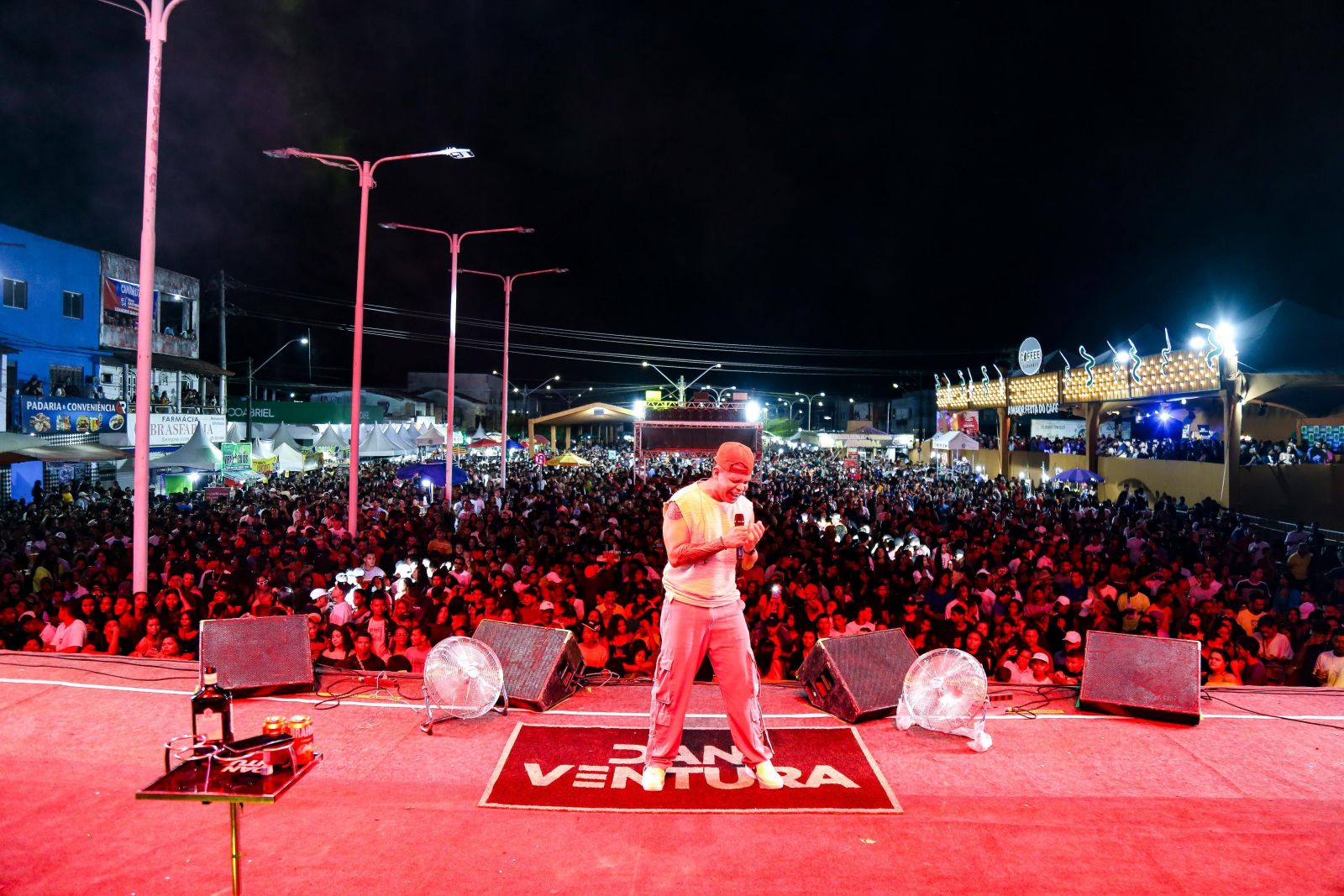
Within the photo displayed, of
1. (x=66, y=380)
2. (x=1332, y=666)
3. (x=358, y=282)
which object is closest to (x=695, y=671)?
(x=1332, y=666)

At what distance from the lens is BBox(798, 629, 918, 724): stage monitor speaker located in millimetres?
5184

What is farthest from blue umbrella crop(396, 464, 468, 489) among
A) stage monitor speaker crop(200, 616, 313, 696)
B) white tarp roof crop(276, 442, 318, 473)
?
stage monitor speaker crop(200, 616, 313, 696)

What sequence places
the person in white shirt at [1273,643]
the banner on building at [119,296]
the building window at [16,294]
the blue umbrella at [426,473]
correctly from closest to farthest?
the person in white shirt at [1273,643] < the building window at [16,294] < the blue umbrella at [426,473] < the banner on building at [119,296]

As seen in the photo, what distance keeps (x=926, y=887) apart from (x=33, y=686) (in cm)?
585

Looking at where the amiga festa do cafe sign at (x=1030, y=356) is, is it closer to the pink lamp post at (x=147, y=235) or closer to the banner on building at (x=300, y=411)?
the pink lamp post at (x=147, y=235)

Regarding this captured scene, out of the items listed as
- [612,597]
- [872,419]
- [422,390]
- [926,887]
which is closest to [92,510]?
[612,597]

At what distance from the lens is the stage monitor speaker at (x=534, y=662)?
5.34 m

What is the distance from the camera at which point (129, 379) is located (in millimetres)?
28625

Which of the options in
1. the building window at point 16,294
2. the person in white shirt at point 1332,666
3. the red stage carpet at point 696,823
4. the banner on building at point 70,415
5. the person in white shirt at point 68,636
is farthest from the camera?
the building window at point 16,294

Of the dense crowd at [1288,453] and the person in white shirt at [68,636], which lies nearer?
the person in white shirt at [68,636]

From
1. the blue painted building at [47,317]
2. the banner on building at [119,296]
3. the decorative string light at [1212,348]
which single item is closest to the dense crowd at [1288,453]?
the decorative string light at [1212,348]

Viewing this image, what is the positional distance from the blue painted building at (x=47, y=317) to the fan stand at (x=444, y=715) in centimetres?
2318

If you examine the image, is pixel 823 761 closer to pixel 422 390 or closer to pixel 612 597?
pixel 612 597

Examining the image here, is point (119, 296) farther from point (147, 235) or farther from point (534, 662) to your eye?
point (534, 662)
